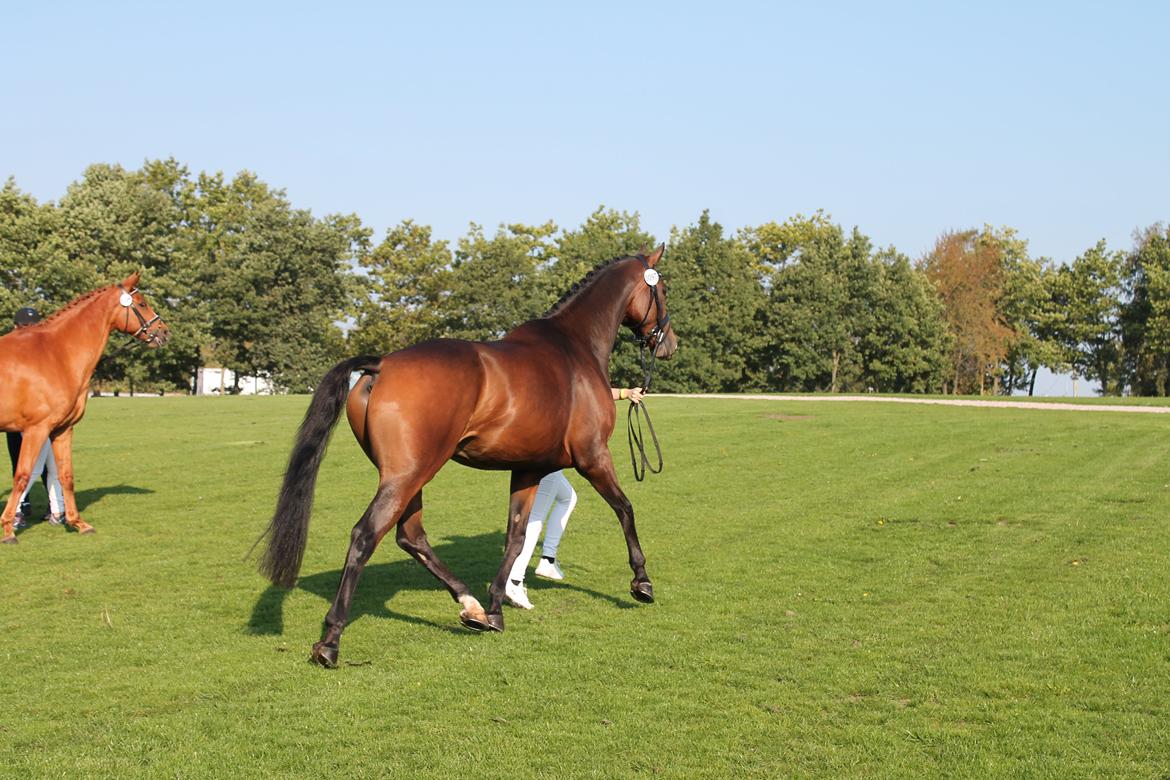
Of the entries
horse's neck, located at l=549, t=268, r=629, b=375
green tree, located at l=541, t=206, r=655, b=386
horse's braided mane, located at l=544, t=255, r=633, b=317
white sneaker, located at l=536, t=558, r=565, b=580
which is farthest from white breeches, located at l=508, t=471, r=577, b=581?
green tree, located at l=541, t=206, r=655, b=386

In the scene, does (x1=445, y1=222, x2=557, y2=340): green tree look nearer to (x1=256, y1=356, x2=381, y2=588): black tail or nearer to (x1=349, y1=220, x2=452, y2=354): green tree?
(x1=349, y1=220, x2=452, y2=354): green tree

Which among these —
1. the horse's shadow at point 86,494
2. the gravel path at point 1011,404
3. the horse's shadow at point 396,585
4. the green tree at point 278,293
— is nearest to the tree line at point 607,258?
the green tree at point 278,293

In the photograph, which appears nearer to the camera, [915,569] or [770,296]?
[915,569]

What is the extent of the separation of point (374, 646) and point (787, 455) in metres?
15.4

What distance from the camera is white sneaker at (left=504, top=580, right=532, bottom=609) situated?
9438 mm

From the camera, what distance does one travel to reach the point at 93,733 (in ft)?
19.8

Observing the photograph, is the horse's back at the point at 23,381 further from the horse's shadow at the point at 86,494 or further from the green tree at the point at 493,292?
the green tree at the point at 493,292

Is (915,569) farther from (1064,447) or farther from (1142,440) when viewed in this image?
(1142,440)

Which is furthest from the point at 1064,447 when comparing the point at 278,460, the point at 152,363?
the point at 152,363

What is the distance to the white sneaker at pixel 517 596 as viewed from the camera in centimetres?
944

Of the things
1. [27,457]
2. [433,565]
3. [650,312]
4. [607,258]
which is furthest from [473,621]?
[607,258]

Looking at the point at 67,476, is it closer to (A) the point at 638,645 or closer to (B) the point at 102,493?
(B) the point at 102,493

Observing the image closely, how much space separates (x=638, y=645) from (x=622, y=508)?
64.6 inches

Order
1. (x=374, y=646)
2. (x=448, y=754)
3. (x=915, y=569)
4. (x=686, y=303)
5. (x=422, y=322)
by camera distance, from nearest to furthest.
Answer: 1. (x=448, y=754)
2. (x=374, y=646)
3. (x=915, y=569)
4. (x=686, y=303)
5. (x=422, y=322)
